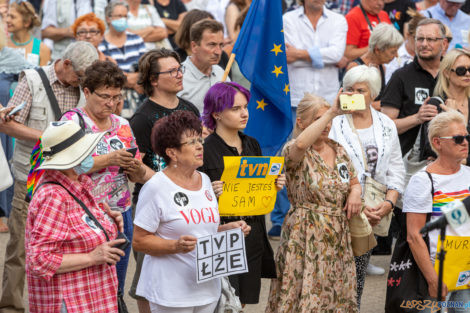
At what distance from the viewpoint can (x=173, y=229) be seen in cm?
457

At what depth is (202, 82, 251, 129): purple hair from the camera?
530 centimetres

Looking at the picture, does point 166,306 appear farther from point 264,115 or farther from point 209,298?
point 264,115

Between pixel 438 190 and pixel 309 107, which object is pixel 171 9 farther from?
pixel 438 190

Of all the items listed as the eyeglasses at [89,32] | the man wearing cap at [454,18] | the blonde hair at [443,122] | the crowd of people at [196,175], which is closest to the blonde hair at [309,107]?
the crowd of people at [196,175]

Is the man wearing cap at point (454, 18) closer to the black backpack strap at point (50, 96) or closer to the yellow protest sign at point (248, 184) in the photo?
the yellow protest sign at point (248, 184)

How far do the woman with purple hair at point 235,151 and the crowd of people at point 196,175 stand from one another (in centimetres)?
1

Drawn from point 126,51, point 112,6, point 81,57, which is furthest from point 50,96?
point 112,6

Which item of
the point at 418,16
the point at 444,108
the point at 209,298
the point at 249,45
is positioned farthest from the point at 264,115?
the point at 418,16

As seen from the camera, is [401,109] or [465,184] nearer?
[465,184]

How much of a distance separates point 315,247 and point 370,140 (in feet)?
4.19

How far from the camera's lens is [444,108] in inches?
266

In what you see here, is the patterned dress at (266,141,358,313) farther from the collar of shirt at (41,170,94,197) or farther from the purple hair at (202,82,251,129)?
the collar of shirt at (41,170,94,197)

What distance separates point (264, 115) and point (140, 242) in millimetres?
2347

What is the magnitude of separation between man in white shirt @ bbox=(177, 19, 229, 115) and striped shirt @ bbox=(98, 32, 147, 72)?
206 centimetres
